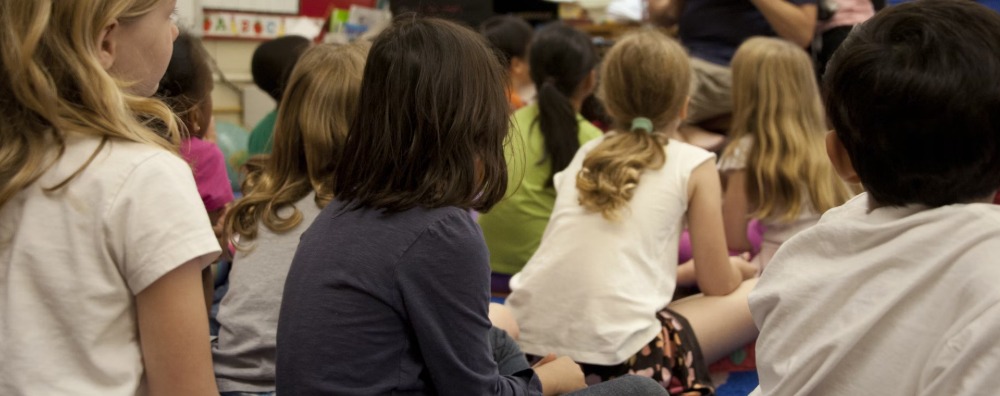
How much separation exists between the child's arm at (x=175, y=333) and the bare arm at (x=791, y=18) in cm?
213

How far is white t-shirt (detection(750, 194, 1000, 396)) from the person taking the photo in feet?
2.65

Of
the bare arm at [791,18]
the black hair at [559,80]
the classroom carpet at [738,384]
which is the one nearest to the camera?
the classroom carpet at [738,384]

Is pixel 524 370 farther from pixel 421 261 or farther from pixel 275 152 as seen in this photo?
pixel 275 152

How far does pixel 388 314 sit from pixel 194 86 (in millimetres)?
909

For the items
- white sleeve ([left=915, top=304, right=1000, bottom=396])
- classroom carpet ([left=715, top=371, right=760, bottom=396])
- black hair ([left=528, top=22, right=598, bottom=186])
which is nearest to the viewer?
white sleeve ([left=915, top=304, right=1000, bottom=396])

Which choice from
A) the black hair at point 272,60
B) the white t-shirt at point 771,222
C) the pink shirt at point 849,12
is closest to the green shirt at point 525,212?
the white t-shirt at point 771,222

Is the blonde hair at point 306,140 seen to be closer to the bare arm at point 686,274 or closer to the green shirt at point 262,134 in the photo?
A: the green shirt at point 262,134

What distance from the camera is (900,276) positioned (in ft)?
2.87

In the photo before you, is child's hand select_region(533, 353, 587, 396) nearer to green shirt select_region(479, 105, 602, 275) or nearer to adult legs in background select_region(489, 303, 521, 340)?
adult legs in background select_region(489, 303, 521, 340)

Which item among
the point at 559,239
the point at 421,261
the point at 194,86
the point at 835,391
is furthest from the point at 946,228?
the point at 194,86

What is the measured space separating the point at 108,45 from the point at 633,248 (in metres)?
1.06

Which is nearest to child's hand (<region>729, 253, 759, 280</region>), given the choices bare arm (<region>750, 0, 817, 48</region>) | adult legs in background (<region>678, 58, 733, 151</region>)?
adult legs in background (<region>678, 58, 733, 151</region>)

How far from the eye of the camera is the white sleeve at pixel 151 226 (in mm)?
933

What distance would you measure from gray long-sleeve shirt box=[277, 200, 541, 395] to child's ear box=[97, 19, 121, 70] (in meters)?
0.32
